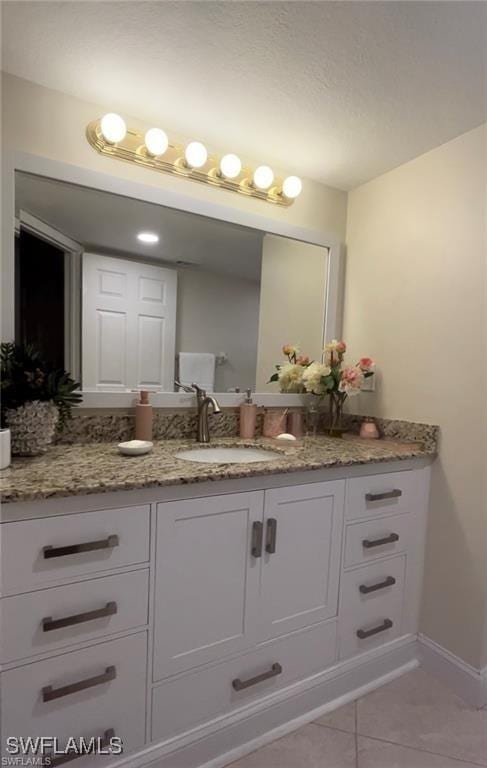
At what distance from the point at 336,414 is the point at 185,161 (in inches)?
50.4

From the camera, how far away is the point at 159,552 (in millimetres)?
1034

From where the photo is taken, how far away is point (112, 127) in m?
1.36

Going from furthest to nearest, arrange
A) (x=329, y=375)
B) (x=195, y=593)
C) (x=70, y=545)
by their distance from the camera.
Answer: (x=329, y=375), (x=195, y=593), (x=70, y=545)

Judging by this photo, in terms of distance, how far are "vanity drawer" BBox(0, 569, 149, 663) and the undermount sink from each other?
54 centimetres

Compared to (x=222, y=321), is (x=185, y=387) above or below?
below

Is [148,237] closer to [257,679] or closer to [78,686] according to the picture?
[78,686]

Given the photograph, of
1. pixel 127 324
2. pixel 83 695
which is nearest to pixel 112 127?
pixel 127 324

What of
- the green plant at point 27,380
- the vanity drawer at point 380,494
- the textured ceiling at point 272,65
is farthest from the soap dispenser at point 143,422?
the textured ceiling at point 272,65

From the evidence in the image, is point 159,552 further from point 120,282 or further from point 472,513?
point 472,513

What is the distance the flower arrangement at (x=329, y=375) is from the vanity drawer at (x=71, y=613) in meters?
1.09

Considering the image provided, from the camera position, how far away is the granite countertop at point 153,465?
3.03 ft

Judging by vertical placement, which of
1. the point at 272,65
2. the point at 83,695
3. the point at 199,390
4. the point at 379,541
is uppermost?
the point at 272,65

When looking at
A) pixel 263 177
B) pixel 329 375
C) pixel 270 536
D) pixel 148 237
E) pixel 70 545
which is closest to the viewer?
pixel 70 545

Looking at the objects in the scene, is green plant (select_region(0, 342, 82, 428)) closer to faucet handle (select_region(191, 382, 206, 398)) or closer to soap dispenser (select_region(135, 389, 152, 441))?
soap dispenser (select_region(135, 389, 152, 441))
